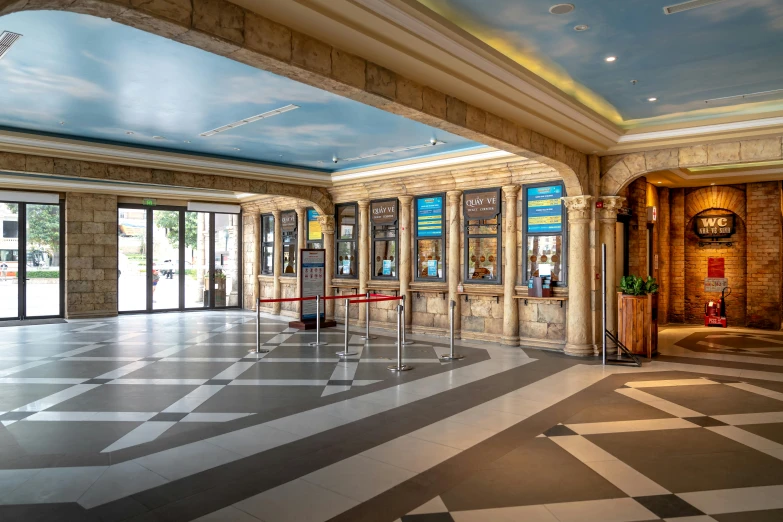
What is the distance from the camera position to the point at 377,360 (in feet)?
24.5

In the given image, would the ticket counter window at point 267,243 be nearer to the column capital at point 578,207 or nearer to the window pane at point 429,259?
the window pane at point 429,259

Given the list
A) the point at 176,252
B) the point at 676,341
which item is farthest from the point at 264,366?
the point at 176,252

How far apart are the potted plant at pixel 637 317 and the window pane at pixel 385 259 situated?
456cm

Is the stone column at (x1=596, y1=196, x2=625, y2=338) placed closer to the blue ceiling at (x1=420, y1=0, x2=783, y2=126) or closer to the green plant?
the green plant

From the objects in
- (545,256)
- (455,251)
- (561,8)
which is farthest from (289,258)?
(561,8)

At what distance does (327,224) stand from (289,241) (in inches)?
75.8

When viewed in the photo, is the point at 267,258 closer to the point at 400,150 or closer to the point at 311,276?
the point at 311,276

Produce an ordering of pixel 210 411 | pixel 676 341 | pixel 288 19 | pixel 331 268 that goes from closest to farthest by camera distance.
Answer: pixel 288 19 → pixel 210 411 → pixel 676 341 → pixel 331 268

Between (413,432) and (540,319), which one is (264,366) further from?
(540,319)

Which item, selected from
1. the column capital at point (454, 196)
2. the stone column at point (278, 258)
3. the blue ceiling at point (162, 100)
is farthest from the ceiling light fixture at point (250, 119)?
the stone column at point (278, 258)

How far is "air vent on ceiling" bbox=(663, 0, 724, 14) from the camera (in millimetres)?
3877

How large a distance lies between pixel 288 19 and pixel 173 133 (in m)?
5.02

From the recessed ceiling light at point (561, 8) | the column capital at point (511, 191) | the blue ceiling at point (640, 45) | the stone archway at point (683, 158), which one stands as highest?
the blue ceiling at point (640, 45)

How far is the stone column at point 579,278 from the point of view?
7973 mm
